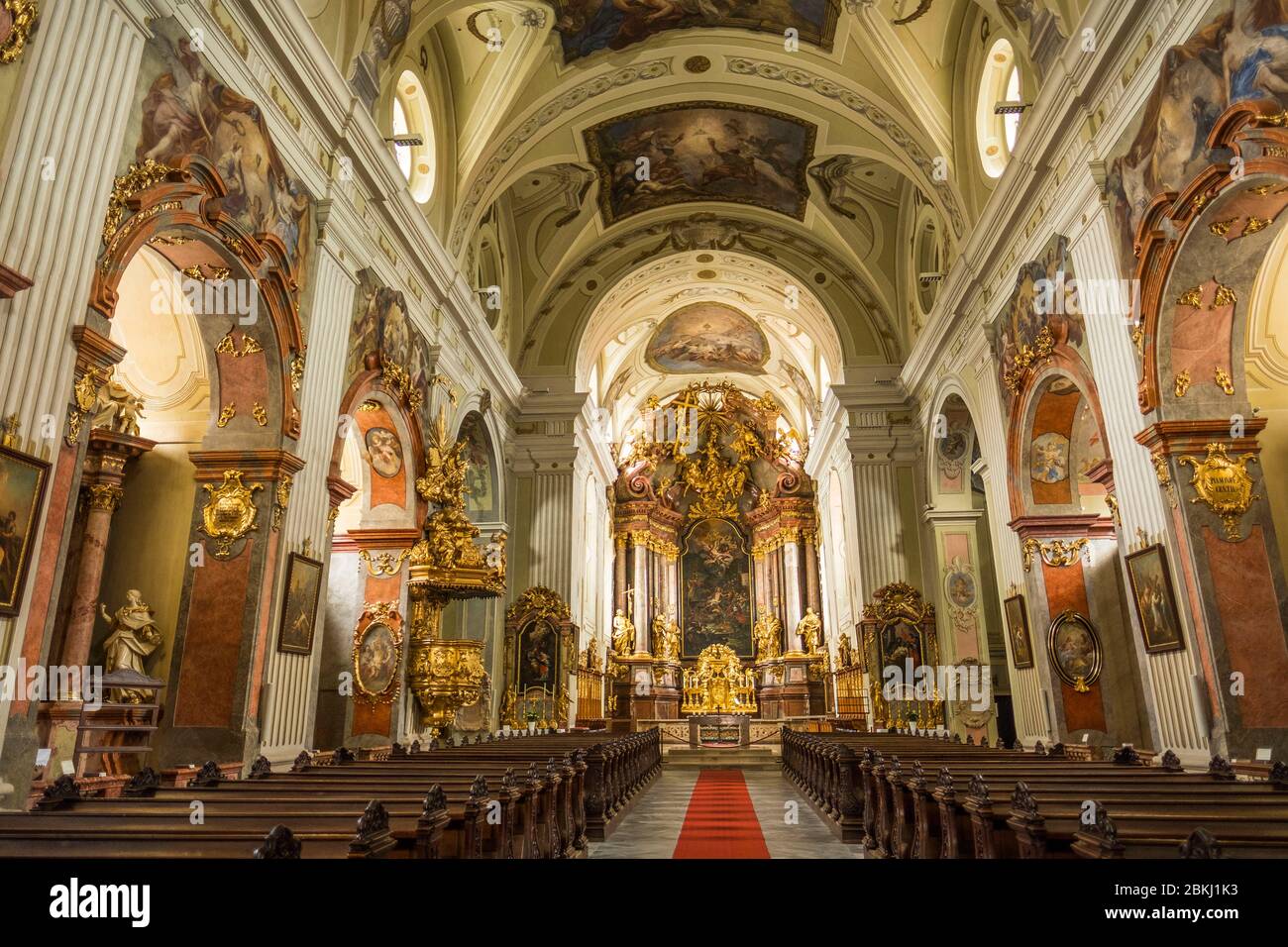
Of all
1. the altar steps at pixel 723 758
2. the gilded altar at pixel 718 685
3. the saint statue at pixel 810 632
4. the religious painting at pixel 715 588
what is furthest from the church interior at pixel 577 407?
the religious painting at pixel 715 588

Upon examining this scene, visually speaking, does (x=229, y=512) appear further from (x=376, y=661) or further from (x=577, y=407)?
(x=577, y=407)

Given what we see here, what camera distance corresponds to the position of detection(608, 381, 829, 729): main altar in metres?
25.4

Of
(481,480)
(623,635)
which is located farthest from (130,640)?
(623,635)

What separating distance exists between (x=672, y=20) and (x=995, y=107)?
522 cm

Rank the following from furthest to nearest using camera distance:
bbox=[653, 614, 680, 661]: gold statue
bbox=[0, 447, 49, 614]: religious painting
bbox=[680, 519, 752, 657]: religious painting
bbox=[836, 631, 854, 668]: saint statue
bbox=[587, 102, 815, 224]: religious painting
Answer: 1. bbox=[680, 519, 752, 657]: religious painting
2. bbox=[653, 614, 680, 661]: gold statue
3. bbox=[836, 631, 854, 668]: saint statue
4. bbox=[587, 102, 815, 224]: religious painting
5. bbox=[0, 447, 49, 614]: religious painting

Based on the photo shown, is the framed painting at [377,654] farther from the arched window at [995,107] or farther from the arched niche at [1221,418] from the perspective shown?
the arched window at [995,107]

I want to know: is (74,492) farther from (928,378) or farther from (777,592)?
(777,592)

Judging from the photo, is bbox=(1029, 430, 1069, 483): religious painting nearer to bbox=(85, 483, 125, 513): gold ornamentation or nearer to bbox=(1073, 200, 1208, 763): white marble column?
bbox=(1073, 200, 1208, 763): white marble column

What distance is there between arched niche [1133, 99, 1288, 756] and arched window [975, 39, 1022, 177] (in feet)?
13.7

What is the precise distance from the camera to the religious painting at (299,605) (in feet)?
25.5

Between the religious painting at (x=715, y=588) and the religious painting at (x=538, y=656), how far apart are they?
12793mm

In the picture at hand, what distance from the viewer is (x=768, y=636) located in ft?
87.8

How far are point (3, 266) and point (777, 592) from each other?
971 inches

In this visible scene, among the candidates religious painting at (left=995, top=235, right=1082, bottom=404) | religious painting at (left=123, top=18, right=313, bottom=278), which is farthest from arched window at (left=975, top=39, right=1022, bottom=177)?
religious painting at (left=123, top=18, right=313, bottom=278)
